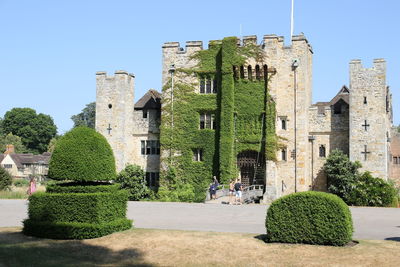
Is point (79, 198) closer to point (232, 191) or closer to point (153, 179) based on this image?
point (232, 191)

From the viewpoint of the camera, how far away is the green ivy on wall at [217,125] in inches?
1389

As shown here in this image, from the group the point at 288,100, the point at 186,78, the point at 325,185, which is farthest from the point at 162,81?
the point at 325,185

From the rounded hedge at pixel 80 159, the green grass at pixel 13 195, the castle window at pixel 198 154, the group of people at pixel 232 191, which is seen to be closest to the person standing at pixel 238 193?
the group of people at pixel 232 191

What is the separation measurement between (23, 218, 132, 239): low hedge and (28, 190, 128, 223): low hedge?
0.78ft

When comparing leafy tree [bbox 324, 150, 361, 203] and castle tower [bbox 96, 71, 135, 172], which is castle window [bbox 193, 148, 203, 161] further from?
leafy tree [bbox 324, 150, 361, 203]

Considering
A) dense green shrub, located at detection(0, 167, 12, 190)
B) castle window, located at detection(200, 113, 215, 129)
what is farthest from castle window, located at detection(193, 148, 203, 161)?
dense green shrub, located at detection(0, 167, 12, 190)

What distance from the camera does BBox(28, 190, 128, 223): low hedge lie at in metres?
16.2

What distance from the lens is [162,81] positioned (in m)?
38.0

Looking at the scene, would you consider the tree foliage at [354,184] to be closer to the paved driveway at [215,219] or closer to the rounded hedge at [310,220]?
the paved driveway at [215,219]

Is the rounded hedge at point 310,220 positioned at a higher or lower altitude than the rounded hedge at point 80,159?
lower

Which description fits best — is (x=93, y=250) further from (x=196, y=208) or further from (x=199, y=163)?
(x=199, y=163)

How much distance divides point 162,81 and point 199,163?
6.98 meters

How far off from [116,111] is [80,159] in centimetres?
2248

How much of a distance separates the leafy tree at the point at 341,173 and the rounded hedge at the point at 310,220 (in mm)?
18891
